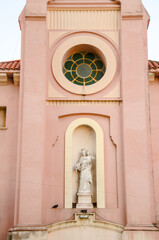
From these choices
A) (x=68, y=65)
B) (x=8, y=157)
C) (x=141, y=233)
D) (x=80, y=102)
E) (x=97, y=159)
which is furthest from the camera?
(x=68, y=65)

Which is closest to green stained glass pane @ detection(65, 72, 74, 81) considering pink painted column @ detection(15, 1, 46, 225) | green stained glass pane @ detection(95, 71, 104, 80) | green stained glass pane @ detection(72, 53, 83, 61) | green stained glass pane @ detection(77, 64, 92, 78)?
green stained glass pane @ detection(77, 64, 92, 78)

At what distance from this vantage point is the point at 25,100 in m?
18.3

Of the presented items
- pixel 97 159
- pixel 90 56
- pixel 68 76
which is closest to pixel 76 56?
pixel 90 56

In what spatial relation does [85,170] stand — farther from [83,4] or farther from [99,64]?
[83,4]

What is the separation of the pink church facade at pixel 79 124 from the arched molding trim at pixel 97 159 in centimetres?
4

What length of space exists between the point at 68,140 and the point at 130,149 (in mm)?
2635

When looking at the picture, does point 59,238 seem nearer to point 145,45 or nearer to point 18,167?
point 18,167

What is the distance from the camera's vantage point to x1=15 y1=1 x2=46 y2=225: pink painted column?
17156 mm

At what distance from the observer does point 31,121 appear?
59.4 feet

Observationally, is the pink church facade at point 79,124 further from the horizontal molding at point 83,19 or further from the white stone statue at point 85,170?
the white stone statue at point 85,170

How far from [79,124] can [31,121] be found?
6.77ft

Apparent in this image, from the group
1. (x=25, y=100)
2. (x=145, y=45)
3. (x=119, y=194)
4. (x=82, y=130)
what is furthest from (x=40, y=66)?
(x=119, y=194)

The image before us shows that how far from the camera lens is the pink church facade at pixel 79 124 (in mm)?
17141

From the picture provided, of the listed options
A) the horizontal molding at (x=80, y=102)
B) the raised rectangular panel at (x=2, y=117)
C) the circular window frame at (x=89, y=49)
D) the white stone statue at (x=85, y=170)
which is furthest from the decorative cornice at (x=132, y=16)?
the raised rectangular panel at (x=2, y=117)
